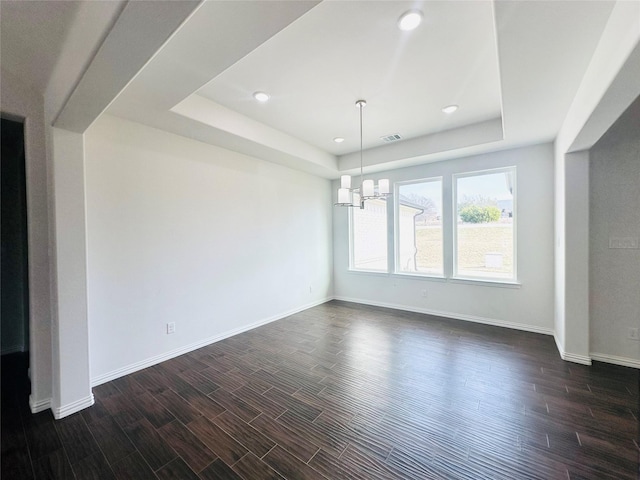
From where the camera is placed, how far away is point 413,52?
2.18 m

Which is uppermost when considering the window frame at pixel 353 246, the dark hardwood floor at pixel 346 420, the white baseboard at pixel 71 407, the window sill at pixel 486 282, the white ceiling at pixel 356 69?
the white ceiling at pixel 356 69

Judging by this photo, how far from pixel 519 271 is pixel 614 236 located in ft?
3.84

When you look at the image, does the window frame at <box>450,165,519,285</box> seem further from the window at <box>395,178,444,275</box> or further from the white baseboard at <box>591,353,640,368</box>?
the white baseboard at <box>591,353,640,368</box>

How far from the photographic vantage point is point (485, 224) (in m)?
4.15

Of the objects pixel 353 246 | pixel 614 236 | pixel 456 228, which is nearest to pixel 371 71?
pixel 456 228

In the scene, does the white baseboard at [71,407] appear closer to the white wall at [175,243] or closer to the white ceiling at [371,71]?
the white wall at [175,243]

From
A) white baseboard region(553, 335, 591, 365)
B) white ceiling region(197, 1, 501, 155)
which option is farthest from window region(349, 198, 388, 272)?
white baseboard region(553, 335, 591, 365)

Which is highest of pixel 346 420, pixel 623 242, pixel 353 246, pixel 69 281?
pixel 623 242

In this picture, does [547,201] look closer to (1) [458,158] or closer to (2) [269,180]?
(1) [458,158]

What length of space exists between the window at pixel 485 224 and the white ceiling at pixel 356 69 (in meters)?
0.55

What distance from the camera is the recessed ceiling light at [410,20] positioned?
1773 mm

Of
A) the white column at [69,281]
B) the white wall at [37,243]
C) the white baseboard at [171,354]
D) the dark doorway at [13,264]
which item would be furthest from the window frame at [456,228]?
the dark doorway at [13,264]

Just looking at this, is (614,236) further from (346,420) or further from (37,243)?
(37,243)

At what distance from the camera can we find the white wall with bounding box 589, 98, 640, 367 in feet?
9.04
